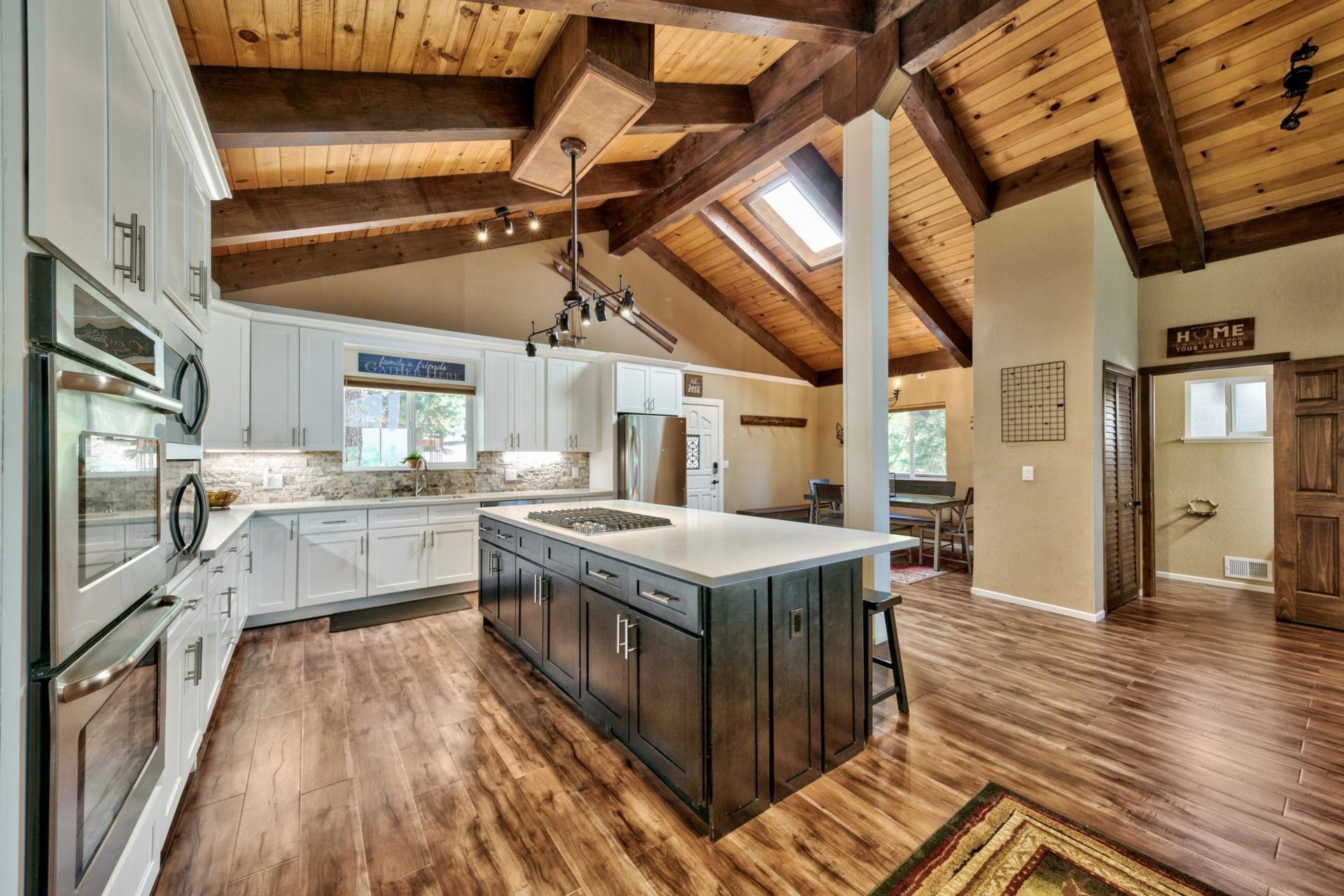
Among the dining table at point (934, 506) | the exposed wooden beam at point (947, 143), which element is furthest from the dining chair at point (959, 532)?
the exposed wooden beam at point (947, 143)

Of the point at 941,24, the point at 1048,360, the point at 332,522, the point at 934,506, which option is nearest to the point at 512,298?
the point at 332,522

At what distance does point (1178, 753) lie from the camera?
2256mm

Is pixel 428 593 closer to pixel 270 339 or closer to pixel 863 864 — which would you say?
pixel 270 339

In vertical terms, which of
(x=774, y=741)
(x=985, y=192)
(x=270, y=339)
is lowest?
(x=774, y=741)

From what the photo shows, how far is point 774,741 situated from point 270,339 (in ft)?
14.9

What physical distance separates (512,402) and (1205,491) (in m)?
6.65

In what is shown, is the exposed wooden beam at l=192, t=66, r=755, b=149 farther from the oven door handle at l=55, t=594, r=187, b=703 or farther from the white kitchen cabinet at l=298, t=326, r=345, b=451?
the oven door handle at l=55, t=594, r=187, b=703

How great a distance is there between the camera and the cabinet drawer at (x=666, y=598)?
1.80 m

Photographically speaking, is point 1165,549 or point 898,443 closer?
point 1165,549

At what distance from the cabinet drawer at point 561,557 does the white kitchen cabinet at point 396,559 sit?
2.26 m

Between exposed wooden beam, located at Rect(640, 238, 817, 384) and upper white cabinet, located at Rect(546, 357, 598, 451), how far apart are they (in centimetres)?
217

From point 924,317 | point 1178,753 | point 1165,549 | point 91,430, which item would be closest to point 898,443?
point 924,317

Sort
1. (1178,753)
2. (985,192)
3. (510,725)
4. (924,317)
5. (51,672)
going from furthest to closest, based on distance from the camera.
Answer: (924,317)
(985,192)
(510,725)
(1178,753)
(51,672)

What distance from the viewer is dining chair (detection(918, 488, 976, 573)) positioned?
5900mm
